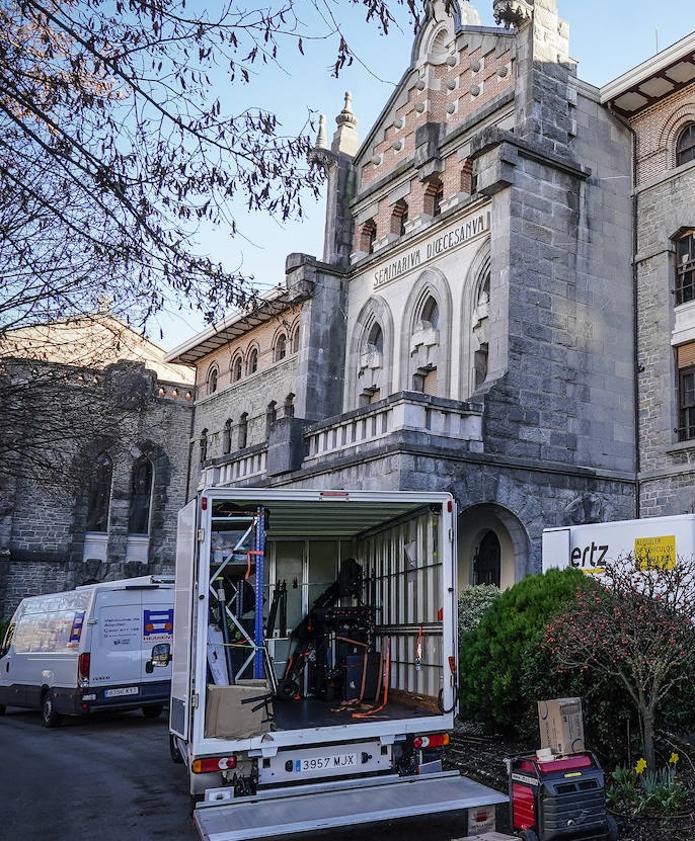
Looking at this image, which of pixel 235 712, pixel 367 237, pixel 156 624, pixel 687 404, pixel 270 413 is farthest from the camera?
pixel 270 413

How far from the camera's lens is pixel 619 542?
1309 centimetres

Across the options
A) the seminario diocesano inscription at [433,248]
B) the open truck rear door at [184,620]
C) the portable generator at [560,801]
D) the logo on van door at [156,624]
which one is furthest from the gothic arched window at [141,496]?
the portable generator at [560,801]

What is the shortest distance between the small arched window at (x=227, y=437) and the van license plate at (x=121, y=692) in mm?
19851

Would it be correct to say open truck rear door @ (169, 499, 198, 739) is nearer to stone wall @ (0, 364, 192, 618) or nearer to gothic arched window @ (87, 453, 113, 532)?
stone wall @ (0, 364, 192, 618)

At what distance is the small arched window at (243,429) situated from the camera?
33.3 metres

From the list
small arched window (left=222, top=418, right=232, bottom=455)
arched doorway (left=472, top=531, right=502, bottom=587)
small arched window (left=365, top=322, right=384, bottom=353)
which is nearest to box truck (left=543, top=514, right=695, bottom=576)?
arched doorway (left=472, top=531, right=502, bottom=587)

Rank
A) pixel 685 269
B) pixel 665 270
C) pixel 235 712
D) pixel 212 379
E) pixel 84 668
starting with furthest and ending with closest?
pixel 212 379 → pixel 665 270 → pixel 685 269 → pixel 84 668 → pixel 235 712

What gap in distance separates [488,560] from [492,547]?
29 centimetres

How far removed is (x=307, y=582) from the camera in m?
11.1

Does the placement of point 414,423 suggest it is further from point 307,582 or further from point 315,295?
point 315,295

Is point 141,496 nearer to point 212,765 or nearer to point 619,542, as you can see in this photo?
point 619,542

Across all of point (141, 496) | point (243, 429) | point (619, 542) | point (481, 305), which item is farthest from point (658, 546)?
point (141, 496)

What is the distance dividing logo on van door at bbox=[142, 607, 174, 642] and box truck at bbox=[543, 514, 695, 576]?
641 centimetres

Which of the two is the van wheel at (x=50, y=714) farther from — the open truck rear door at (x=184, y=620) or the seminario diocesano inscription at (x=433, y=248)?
the seminario diocesano inscription at (x=433, y=248)
